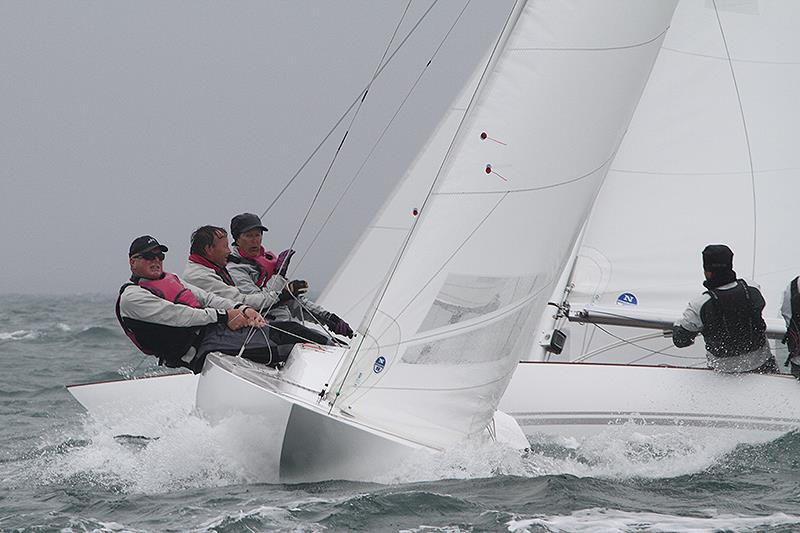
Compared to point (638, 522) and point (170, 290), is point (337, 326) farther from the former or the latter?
point (638, 522)

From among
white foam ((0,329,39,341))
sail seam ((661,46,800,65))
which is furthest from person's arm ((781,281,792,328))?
white foam ((0,329,39,341))

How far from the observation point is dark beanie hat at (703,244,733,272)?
20.3 feet

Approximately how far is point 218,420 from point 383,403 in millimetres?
659

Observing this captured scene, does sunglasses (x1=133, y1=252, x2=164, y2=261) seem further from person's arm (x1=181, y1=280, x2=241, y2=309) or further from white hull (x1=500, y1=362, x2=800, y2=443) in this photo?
white hull (x1=500, y1=362, x2=800, y2=443)

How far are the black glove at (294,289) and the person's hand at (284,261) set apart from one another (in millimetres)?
76

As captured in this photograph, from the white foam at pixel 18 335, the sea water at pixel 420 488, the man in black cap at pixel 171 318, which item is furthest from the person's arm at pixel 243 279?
the white foam at pixel 18 335

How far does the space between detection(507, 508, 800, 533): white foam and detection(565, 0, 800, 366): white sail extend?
366 centimetres

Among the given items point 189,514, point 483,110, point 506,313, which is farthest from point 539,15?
point 189,514

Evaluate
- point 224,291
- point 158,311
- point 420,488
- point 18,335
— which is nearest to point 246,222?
point 224,291

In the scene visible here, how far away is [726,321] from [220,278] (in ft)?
8.68

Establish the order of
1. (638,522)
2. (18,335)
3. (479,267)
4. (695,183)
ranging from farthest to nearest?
1. (18,335)
2. (695,183)
3. (479,267)
4. (638,522)

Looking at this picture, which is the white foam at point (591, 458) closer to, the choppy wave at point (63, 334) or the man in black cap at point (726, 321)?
A: the man in black cap at point (726, 321)

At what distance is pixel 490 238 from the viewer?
15.7 ft

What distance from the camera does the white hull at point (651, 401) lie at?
6.34m
